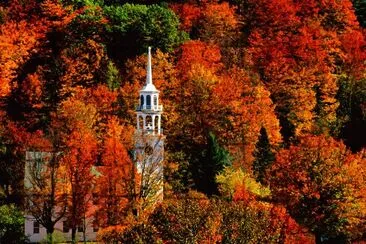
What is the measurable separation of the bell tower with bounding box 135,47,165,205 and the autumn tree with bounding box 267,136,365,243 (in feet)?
28.3

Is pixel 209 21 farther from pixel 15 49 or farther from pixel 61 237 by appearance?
pixel 61 237

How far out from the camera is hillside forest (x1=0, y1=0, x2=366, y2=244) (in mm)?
63312

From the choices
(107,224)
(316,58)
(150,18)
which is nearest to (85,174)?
(107,224)

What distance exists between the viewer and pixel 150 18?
3627 inches

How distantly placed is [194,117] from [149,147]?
1367 centimetres

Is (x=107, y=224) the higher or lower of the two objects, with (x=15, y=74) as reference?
lower

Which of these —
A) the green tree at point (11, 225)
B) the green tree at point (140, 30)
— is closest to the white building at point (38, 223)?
the green tree at point (11, 225)

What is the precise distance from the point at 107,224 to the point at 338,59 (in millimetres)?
43381

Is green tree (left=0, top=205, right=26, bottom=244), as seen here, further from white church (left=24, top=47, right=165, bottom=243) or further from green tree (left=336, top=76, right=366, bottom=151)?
green tree (left=336, top=76, right=366, bottom=151)

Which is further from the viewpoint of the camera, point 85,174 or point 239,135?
point 239,135

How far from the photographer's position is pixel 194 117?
81.7 m

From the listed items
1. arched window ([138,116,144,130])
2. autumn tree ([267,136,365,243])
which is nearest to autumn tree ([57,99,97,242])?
arched window ([138,116,144,130])

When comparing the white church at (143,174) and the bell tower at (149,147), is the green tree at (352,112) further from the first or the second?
the white church at (143,174)

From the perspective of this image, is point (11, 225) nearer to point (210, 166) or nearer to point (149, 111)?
point (149, 111)
